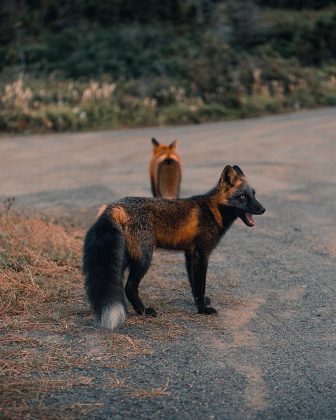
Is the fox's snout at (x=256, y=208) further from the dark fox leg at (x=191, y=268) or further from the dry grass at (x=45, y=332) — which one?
the dry grass at (x=45, y=332)

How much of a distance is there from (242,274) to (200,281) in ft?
4.46

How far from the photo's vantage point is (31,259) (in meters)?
7.66

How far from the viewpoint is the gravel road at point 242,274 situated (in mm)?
4605

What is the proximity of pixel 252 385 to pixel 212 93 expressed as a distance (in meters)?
20.8

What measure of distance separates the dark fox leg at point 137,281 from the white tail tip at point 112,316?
2.55 feet

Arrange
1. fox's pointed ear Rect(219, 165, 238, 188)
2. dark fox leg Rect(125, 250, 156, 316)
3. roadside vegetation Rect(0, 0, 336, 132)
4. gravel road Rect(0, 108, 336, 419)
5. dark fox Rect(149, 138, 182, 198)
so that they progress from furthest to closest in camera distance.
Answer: roadside vegetation Rect(0, 0, 336, 132) < dark fox Rect(149, 138, 182, 198) < fox's pointed ear Rect(219, 165, 238, 188) < dark fox leg Rect(125, 250, 156, 316) < gravel road Rect(0, 108, 336, 419)

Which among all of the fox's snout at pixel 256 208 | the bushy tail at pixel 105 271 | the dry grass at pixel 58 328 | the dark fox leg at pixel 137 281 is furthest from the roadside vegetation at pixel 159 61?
the bushy tail at pixel 105 271

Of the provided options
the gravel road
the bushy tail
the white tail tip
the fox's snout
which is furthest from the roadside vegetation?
the white tail tip

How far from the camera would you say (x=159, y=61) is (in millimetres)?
33406

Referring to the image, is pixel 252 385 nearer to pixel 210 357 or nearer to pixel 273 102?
pixel 210 357

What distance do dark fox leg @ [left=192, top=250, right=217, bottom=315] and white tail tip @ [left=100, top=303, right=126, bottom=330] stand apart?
44.3 inches

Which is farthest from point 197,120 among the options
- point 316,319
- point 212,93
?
point 316,319

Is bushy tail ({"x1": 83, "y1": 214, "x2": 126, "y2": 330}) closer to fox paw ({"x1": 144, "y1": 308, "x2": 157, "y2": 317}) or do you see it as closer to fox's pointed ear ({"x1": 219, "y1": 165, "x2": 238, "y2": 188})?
fox paw ({"x1": 144, "y1": 308, "x2": 157, "y2": 317})

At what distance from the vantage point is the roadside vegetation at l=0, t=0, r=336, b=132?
2289 centimetres
